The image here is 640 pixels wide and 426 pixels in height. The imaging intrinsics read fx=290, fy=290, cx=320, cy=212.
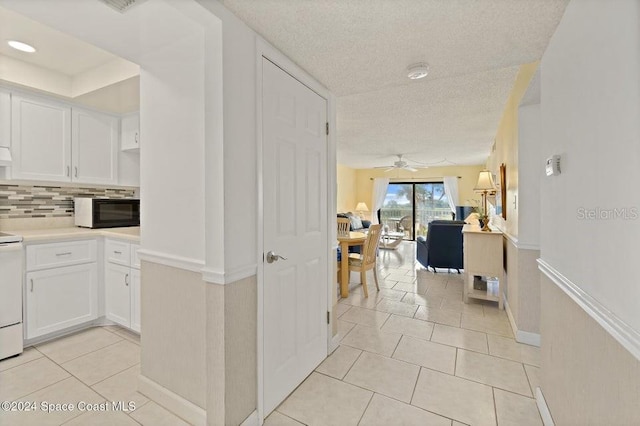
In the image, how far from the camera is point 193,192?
1570mm

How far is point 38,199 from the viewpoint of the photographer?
116 inches

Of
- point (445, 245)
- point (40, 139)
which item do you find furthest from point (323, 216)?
point (445, 245)

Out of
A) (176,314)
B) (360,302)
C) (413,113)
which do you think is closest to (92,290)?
(176,314)

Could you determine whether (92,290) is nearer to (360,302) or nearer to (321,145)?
(321,145)

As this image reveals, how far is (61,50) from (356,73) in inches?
93.3

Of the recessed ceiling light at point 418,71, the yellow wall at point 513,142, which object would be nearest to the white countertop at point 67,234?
the recessed ceiling light at point 418,71

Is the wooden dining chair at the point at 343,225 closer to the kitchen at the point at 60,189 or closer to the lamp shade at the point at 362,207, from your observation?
the kitchen at the point at 60,189

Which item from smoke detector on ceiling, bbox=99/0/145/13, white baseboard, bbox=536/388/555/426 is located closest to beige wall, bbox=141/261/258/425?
smoke detector on ceiling, bbox=99/0/145/13

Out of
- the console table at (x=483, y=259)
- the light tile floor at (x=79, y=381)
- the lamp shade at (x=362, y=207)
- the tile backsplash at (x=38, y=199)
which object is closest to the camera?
the light tile floor at (x=79, y=381)

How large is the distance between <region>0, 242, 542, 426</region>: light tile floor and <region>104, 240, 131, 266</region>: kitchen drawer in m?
0.69

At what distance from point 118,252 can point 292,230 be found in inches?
72.1

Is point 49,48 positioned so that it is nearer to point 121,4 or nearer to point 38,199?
point 38,199

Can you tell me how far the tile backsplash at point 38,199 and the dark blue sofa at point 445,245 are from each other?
4.75 meters

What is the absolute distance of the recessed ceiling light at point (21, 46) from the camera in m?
2.19
